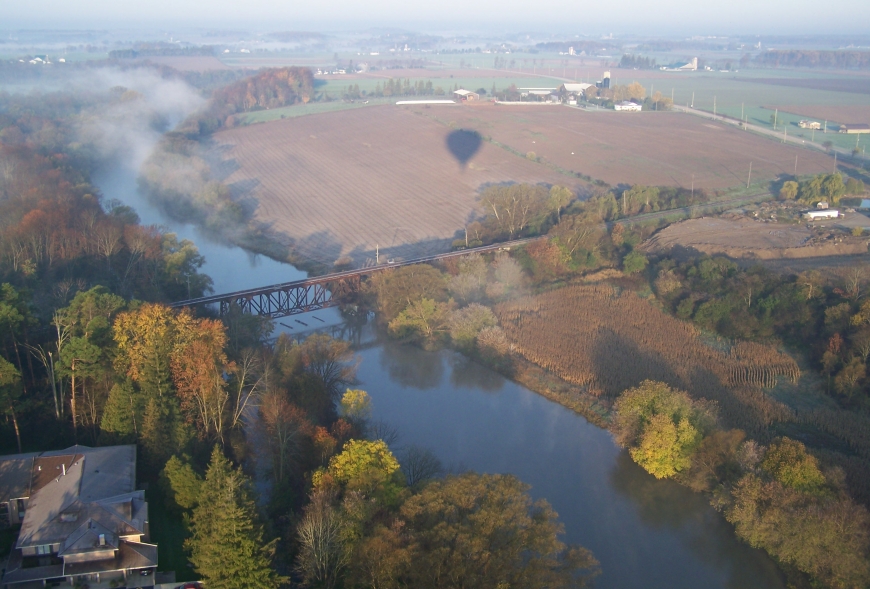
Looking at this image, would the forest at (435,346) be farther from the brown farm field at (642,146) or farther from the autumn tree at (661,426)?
the brown farm field at (642,146)

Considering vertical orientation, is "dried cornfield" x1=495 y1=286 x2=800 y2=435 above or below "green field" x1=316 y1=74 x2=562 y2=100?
below

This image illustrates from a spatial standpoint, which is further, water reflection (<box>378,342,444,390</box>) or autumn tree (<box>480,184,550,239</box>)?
autumn tree (<box>480,184,550,239</box>)

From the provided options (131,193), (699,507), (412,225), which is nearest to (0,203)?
(131,193)

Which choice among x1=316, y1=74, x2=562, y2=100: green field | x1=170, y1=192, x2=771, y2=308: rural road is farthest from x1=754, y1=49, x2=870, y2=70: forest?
x1=170, y1=192, x2=771, y2=308: rural road

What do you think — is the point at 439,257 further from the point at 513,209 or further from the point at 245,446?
the point at 245,446

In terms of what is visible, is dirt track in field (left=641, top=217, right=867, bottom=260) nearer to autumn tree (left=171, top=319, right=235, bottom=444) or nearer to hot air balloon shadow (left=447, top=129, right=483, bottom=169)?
hot air balloon shadow (left=447, top=129, right=483, bottom=169)

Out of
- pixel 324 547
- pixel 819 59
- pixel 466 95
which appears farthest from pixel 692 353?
pixel 819 59
